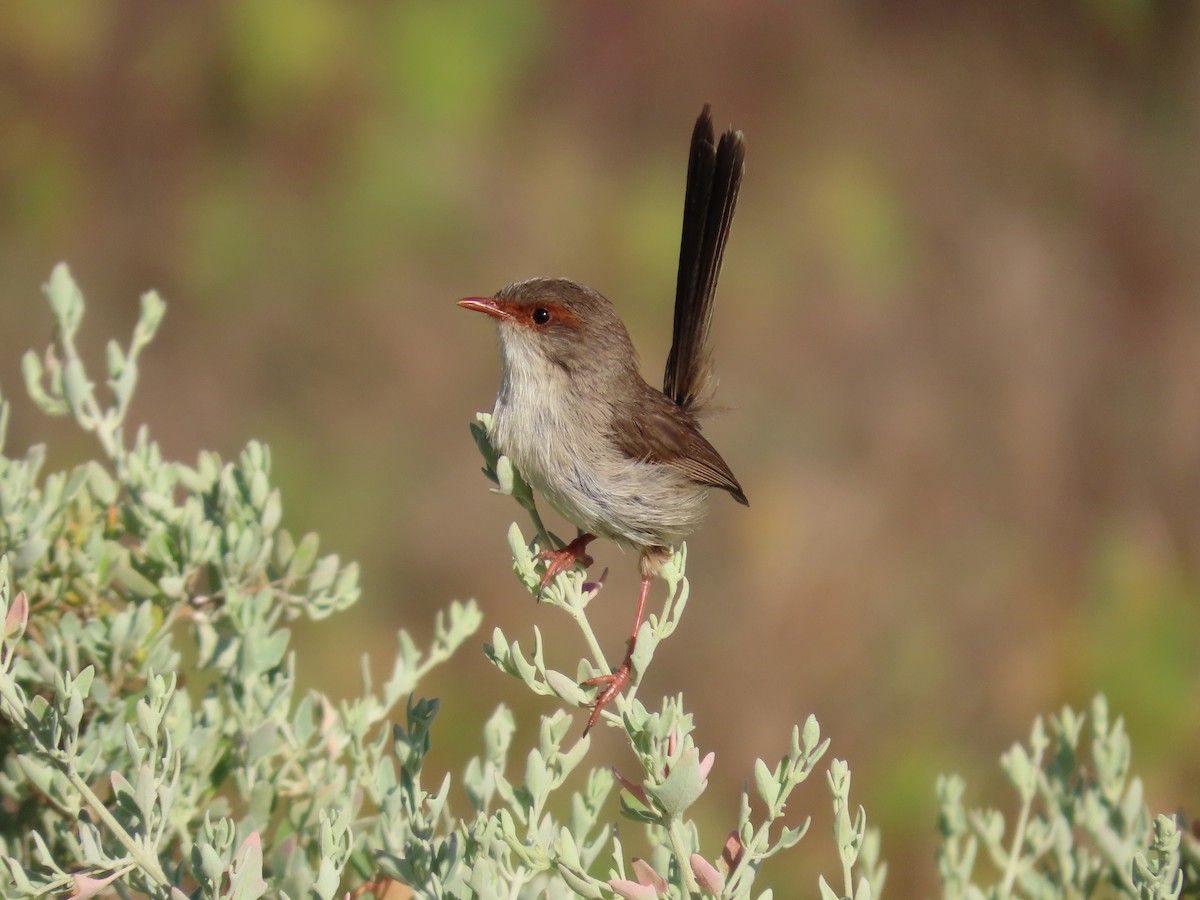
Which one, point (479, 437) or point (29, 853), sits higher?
point (479, 437)

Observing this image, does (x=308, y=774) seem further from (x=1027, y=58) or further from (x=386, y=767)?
(x=1027, y=58)

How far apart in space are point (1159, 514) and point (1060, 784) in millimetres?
3803

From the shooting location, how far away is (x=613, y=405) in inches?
115

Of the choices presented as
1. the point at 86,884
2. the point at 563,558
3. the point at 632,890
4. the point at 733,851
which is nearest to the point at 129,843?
the point at 86,884

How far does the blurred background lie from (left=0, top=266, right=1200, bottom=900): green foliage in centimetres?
292

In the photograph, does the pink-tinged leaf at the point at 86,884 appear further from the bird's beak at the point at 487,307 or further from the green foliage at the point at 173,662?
the bird's beak at the point at 487,307

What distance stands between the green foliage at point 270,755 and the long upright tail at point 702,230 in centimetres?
91

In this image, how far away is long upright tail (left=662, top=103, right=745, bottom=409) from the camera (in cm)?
297

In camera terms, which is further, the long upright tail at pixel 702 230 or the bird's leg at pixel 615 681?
the long upright tail at pixel 702 230

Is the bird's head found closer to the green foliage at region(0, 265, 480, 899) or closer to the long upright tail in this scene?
the long upright tail

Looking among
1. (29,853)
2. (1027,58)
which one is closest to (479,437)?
(29,853)

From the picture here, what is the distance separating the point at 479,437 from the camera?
2.34m

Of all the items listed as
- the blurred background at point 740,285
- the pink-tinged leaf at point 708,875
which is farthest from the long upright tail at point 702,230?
the blurred background at point 740,285

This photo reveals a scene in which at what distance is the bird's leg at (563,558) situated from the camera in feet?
6.27
